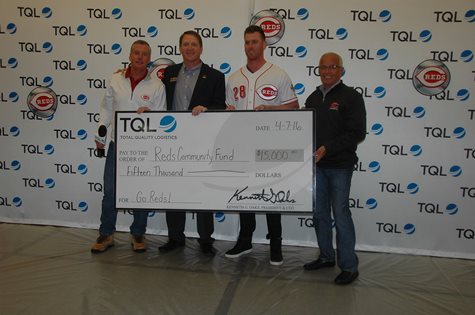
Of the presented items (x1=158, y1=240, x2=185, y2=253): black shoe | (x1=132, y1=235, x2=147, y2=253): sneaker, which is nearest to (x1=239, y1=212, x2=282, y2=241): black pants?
(x1=158, y1=240, x2=185, y2=253): black shoe

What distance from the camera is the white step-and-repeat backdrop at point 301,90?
3535mm

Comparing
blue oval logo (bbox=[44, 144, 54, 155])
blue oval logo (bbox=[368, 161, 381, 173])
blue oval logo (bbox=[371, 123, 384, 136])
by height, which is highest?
blue oval logo (bbox=[371, 123, 384, 136])

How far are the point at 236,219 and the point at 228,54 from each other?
151 cm

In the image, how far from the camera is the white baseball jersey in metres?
3.18

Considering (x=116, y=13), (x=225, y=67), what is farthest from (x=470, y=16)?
(x=116, y=13)

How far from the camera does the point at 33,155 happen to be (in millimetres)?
4152

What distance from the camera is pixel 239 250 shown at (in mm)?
3420

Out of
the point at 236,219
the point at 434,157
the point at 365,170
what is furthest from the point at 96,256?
the point at 434,157

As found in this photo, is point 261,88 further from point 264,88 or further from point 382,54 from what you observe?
point 382,54

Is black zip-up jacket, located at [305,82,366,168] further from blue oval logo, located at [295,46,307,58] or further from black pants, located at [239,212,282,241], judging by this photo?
blue oval logo, located at [295,46,307,58]

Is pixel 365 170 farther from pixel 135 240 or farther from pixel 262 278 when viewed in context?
pixel 135 240

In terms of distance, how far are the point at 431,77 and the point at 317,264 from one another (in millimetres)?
1841

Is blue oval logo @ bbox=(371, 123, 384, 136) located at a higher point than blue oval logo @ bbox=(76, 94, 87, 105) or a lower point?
lower

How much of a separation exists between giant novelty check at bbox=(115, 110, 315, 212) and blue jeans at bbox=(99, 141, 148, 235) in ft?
0.79
